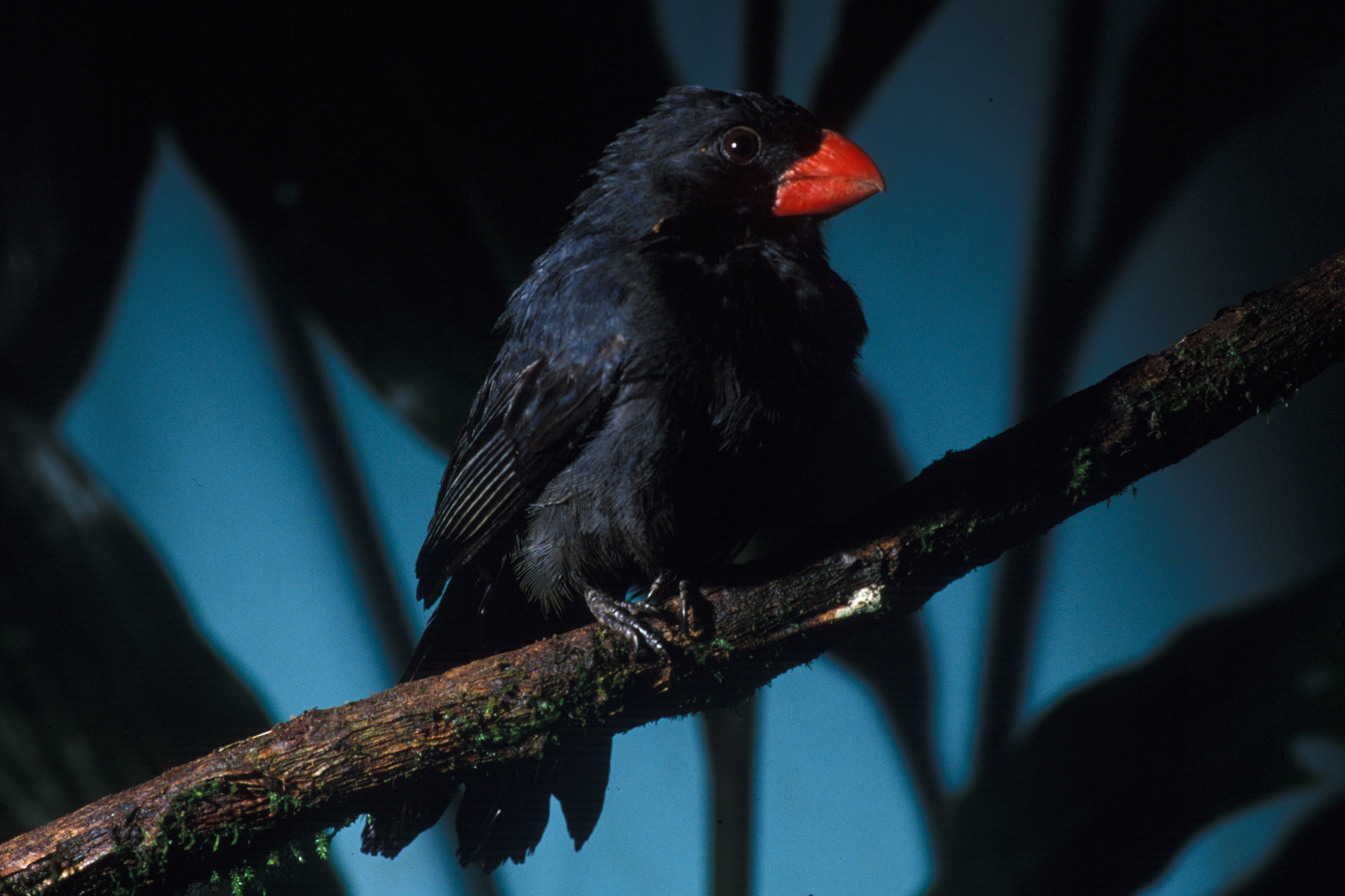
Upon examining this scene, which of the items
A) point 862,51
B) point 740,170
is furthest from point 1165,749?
point 862,51

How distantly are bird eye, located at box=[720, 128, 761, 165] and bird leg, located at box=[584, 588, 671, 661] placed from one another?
1.35 m

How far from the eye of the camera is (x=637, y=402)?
78.5 inches

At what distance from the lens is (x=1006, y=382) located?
2682 millimetres

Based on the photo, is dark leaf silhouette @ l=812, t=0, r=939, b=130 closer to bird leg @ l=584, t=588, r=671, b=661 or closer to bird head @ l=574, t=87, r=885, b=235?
bird head @ l=574, t=87, r=885, b=235

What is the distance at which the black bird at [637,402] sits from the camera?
6.52 feet

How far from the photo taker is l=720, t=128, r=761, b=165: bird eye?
228cm

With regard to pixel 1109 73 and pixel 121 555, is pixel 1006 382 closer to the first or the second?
pixel 1109 73

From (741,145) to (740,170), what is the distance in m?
0.08

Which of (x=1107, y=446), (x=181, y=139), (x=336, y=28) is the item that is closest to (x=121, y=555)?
(x=181, y=139)

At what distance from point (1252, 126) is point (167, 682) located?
14.2 feet

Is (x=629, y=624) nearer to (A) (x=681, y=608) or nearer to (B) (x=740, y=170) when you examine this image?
(A) (x=681, y=608)

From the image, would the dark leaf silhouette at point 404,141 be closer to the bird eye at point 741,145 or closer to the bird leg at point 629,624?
the bird eye at point 741,145

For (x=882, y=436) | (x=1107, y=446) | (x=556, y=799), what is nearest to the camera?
(x=1107, y=446)

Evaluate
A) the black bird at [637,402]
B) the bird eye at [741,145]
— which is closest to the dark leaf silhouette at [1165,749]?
the black bird at [637,402]
